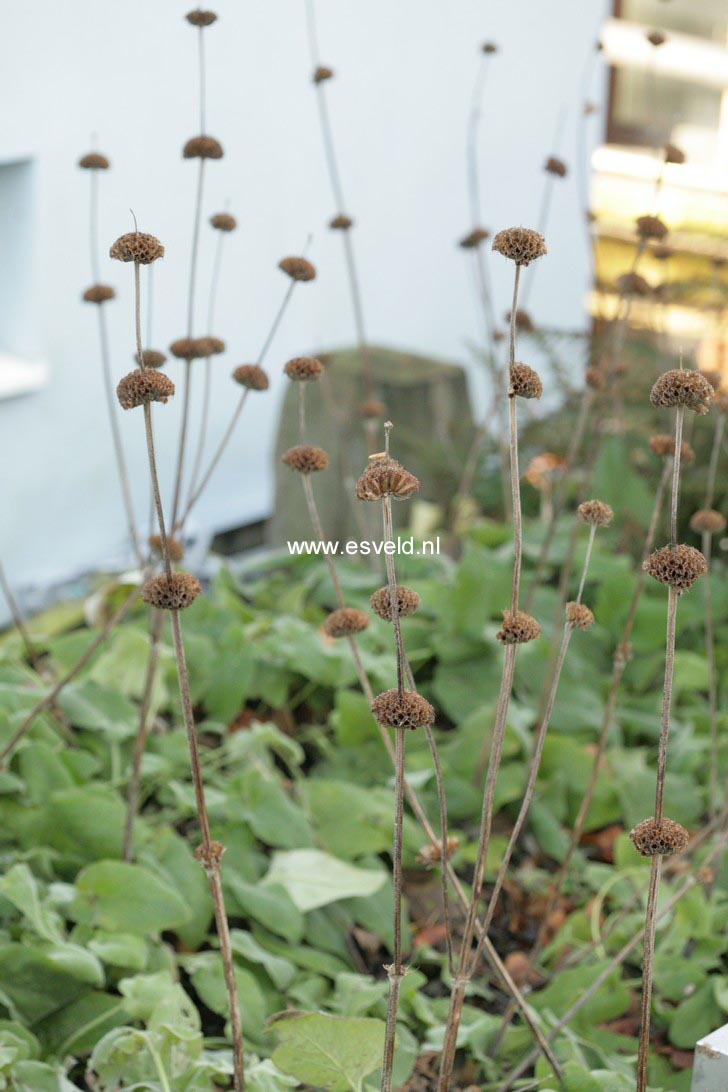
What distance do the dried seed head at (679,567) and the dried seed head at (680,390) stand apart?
9cm

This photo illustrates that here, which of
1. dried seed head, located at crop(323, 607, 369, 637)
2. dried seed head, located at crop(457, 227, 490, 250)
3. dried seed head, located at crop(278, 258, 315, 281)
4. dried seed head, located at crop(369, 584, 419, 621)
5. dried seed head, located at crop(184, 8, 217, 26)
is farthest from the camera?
dried seed head, located at crop(457, 227, 490, 250)

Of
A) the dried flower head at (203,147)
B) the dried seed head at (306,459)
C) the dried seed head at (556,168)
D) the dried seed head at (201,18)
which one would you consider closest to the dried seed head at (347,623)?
the dried seed head at (306,459)

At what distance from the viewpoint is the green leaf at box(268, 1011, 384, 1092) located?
1.00 meters

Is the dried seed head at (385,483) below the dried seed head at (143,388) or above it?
below

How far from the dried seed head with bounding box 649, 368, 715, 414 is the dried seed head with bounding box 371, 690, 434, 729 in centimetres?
24

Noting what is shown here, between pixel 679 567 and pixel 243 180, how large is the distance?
103 inches

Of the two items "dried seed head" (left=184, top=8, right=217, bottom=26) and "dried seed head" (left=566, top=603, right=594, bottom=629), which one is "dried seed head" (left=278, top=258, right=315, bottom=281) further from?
"dried seed head" (left=566, top=603, right=594, bottom=629)

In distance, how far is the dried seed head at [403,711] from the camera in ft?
2.60

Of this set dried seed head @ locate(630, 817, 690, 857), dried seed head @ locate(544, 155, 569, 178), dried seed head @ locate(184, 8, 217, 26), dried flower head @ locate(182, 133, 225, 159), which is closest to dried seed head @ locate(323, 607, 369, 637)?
dried seed head @ locate(630, 817, 690, 857)

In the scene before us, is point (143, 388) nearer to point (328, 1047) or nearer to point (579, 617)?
point (579, 617)

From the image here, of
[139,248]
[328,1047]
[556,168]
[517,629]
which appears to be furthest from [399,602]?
[556,168]

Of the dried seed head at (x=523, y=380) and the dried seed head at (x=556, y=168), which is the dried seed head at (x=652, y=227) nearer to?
the dried seed head at (x=556, y=168)

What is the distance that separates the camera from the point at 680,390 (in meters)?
0.77

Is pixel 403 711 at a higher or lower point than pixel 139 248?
lower
